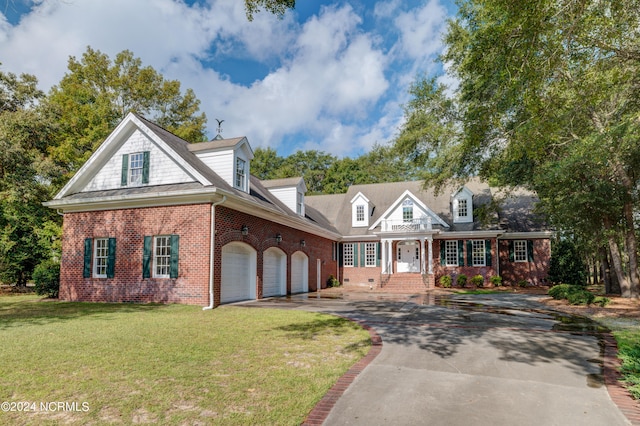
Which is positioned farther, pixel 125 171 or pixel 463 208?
pixel 463 208

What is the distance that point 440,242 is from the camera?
2683cm

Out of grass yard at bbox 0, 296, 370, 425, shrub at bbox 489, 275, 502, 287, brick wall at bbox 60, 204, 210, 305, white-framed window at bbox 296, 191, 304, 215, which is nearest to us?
grass yard at bbox 0, 296, 370, 425

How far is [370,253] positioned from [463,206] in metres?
7.52

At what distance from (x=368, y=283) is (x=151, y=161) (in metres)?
18.1

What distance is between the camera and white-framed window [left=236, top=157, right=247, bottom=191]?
16.2 meters

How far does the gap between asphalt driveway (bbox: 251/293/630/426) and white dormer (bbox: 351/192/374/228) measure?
65.0 ft

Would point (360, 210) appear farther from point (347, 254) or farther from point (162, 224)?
point (162, 224)

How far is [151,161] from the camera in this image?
A: 15.0 metres

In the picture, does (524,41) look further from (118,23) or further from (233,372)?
(118,23)

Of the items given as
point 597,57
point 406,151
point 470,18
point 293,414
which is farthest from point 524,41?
point 406,151

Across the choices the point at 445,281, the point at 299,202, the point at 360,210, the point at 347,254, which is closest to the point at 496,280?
the point at 445,281

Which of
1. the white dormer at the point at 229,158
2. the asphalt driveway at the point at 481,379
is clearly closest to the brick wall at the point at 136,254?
the white dormer at the point at 229,158

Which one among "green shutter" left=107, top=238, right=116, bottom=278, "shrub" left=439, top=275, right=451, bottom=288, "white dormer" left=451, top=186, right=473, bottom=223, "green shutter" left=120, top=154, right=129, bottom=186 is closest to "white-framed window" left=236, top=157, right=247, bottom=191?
"green shutter" left=120, top=154, right=129, bottom=186

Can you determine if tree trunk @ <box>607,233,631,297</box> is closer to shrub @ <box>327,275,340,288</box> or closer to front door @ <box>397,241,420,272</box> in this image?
front door @ <box>397,241,420,272</box>
